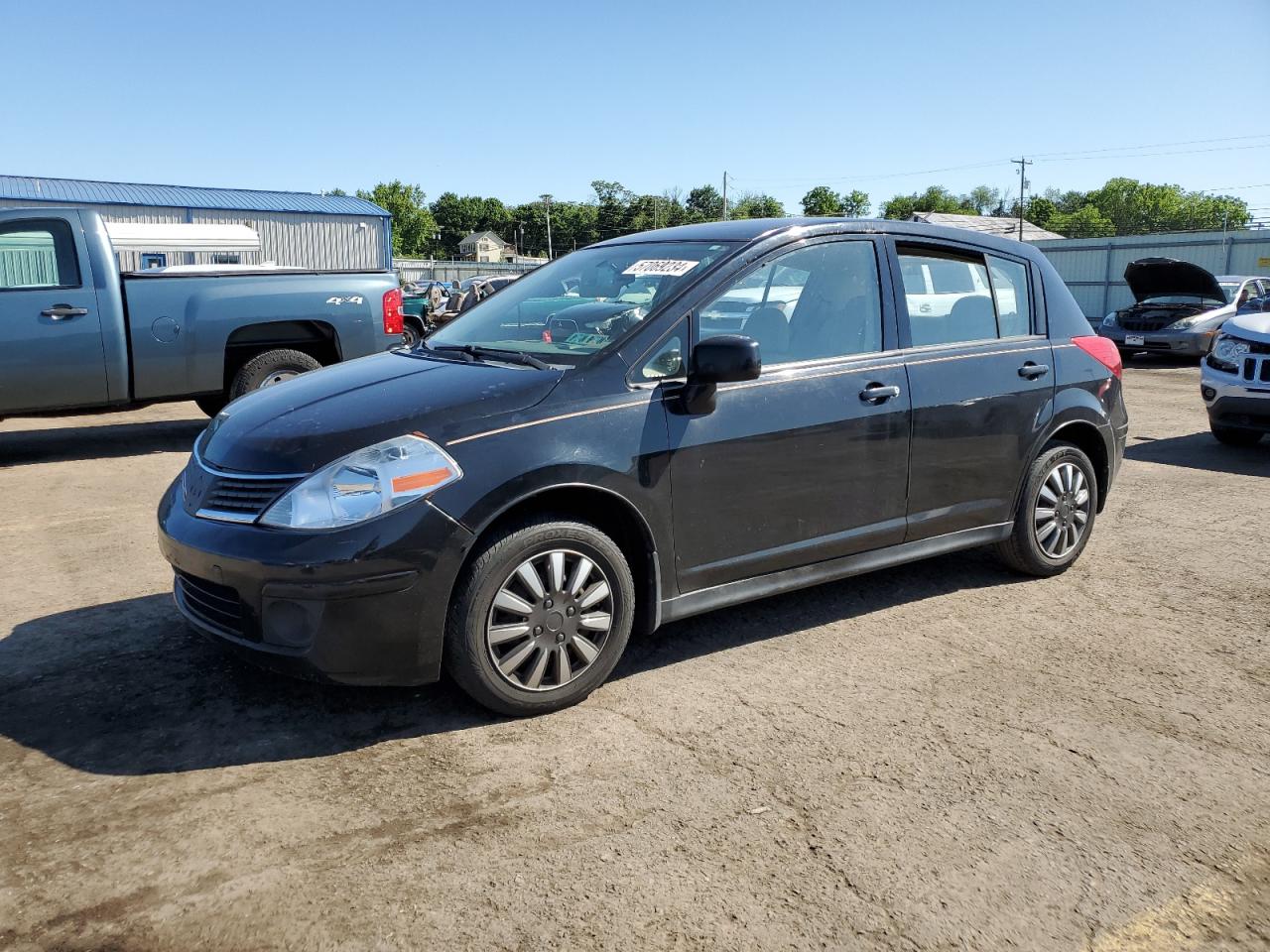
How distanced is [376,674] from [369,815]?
19.9 inches

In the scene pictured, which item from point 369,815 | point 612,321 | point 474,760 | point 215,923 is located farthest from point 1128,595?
point 215,923

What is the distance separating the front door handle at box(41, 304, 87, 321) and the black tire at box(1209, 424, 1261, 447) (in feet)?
32.2

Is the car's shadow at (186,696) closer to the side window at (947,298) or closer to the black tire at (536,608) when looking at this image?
the black tire at (536,608)

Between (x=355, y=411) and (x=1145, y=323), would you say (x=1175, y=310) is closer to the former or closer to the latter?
(x=1145, y=323)

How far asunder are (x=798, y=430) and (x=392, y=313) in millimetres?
6534

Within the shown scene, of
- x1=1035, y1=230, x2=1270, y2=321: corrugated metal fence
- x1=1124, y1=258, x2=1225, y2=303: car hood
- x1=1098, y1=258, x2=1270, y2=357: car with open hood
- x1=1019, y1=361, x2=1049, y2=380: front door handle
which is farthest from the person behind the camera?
x1=1035, y1=230, x2=1270, y2=321: corrugated metal fence

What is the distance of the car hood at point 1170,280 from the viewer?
15742 mm

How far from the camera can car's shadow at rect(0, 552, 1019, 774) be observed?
3328mm

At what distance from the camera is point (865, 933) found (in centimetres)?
242

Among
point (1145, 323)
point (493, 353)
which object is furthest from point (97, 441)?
point (1145, 323)

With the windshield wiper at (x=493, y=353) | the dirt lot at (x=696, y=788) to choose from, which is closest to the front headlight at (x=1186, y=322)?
the dirt lot at (x=696, y=788)

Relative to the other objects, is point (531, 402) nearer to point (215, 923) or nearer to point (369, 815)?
point (369, 815)

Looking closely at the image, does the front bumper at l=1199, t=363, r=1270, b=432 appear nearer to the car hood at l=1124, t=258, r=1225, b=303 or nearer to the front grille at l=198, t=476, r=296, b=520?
the car hood at l=1124, t=258, r=1225, b=303

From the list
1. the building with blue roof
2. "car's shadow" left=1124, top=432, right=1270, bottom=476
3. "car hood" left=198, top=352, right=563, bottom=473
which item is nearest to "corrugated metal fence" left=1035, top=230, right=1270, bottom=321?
the building with blue roof
